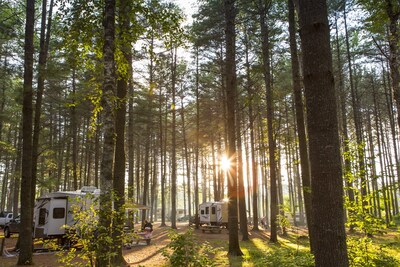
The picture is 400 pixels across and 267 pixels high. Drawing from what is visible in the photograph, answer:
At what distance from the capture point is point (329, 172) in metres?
2.61

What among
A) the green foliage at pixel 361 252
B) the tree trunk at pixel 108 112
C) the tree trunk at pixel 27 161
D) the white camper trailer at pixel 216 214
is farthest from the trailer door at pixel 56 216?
the white camper trailer at pixel 216 214

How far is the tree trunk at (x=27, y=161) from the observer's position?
10000 mm

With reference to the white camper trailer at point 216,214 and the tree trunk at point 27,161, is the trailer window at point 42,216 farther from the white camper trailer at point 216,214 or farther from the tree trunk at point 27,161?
the white camper trailer at point 216,214

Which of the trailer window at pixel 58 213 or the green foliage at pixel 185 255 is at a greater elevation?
the green foliage at pixel 185 255

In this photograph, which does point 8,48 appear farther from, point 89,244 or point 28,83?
point 89,244

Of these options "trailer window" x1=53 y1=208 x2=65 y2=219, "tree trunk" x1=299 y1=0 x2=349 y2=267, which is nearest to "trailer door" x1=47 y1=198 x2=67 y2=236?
"trailer window" x1=53 y1=208 x2=65 y2=219

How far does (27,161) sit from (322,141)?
34.1 ft

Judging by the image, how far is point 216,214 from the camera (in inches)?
1107

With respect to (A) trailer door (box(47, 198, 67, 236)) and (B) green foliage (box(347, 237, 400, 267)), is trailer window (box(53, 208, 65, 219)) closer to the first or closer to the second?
(A) trailer door (box(47, 198, 67, 236))

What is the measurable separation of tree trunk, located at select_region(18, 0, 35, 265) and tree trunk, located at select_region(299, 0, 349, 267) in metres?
10.1

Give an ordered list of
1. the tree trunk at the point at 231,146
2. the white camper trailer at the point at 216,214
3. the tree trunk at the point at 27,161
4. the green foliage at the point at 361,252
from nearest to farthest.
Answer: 1. the green foliage at the point at 361,252
2. the tree trunk at the point at 27,161
3. the tree trunk at the point at 231,146
4. the white camper trailer at the point at 216,214

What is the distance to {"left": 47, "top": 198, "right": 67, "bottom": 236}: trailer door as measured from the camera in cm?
1579

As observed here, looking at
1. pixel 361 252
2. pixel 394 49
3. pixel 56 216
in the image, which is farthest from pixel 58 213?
pixel 394 49

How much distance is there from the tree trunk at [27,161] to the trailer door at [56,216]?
5.90 metres
